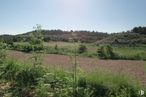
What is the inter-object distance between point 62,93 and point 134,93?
1816 millimetres

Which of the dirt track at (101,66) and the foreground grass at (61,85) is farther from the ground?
the foreground grass at (61,85)

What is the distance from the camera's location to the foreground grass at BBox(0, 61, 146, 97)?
737cm

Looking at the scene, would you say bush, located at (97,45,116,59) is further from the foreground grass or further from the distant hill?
the foreground grass

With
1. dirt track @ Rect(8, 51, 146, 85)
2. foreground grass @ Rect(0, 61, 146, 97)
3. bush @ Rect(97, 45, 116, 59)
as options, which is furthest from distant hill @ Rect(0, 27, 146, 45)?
foreground grass @ Rect(0, 61, 146, 97)

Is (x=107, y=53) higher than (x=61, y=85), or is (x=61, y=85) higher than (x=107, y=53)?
(x=61, y=85)

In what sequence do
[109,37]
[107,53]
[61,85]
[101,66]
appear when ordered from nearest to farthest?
[61,85] < [101,66] < [107,53] < [109,37]

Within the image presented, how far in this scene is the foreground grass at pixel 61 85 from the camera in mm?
7367

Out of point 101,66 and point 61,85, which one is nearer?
point 61,85

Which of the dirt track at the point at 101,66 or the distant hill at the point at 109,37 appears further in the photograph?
the distant hill at the point at 109,37

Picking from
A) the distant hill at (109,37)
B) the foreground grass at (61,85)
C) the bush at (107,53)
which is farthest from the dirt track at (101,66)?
the distant hill at (109,37)

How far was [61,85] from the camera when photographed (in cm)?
777

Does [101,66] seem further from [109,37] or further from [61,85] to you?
[109,37]

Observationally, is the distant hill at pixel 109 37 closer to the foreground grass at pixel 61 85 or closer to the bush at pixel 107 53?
the bush at pixel 107 53

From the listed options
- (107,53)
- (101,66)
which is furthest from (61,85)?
(107,53)
